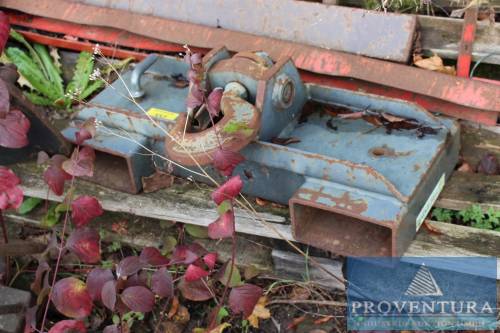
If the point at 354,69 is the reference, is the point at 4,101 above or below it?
below

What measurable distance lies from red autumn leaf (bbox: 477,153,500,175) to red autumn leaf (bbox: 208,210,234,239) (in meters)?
1.20

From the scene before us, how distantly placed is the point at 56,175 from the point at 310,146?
1079 mm

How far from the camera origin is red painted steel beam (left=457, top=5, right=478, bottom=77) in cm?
304

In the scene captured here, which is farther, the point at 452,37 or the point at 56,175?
the point at 452,37

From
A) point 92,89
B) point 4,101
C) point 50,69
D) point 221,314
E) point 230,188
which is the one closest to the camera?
point 230,188

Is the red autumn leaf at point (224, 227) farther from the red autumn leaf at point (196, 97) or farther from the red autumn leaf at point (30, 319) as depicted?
the red autumn leaf at point (30, 319)

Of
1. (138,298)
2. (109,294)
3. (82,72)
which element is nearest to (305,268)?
(138,298)

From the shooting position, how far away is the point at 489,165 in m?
2.96

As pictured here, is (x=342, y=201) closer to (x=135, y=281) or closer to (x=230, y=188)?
(x=230, y=188)

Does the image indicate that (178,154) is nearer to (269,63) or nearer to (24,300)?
(269,63)

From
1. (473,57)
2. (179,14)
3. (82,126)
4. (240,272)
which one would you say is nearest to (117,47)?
(179,14)

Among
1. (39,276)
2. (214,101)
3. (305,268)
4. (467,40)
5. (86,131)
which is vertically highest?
(467,40)

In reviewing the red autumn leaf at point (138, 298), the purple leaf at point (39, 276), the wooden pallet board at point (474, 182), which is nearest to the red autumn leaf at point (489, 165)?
the wooden pallet board at point (474, 182)

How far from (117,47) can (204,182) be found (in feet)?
3.71
